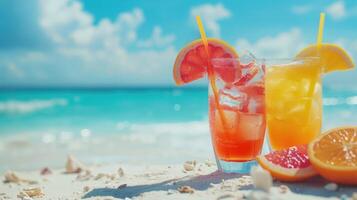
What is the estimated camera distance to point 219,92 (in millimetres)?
3756

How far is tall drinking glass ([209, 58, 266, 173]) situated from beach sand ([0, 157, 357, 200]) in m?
0.19

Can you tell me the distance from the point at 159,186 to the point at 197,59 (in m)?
0.93

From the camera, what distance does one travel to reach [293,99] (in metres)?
3.95

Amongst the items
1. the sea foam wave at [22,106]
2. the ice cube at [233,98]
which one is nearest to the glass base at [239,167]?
the ice cube at [233,98]

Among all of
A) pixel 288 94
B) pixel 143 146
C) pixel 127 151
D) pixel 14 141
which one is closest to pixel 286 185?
pixel 288 94

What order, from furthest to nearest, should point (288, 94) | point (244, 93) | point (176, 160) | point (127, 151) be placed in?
point (127, 151) < point (176, 160) < point (288, 94) < point (244, 93)

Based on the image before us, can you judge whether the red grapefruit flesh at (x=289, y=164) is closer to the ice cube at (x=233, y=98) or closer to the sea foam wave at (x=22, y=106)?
the ice cube at (x=233, y=98)

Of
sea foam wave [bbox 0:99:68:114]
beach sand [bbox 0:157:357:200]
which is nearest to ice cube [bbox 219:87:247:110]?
beach sand [bbox 0:157:357:200]

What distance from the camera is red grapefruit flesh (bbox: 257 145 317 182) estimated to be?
3.29m

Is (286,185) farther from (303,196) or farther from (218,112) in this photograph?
(218,112)

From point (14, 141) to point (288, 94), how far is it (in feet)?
27.1

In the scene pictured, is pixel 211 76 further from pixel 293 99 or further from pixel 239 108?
pixel 293 99

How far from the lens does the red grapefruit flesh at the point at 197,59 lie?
12.4 feet

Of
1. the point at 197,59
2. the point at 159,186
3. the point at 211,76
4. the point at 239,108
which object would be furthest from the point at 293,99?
the point at 159,186
